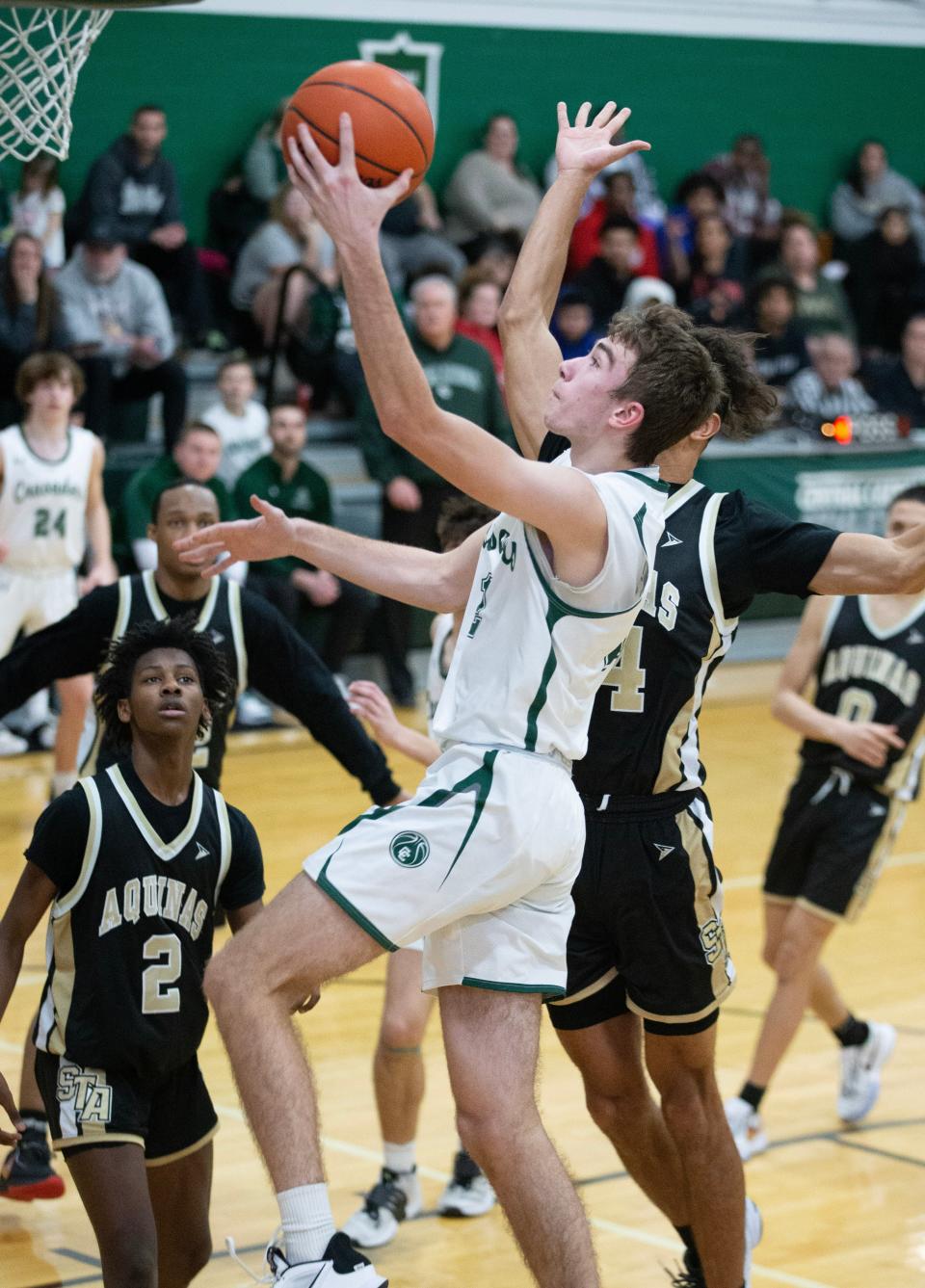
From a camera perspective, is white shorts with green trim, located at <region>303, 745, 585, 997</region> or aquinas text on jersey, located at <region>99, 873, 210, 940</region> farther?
aquinas text on jersey, located at <region>99, 873, 210, 940</region>

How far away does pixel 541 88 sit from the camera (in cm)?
1756

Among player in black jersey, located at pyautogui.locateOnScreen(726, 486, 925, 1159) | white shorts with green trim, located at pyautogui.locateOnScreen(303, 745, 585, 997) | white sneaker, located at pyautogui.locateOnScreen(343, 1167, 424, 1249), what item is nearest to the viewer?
white shorts with green trim, located at pyautogui.locateOnScreen(303, 745, 585, 997)

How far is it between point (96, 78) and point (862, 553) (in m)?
12.0

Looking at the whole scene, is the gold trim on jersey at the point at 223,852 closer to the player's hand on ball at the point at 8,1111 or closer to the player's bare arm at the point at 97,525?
the player's hand on ball at the point at 8,1111

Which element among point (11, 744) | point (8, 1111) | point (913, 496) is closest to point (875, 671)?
point (913, 496)

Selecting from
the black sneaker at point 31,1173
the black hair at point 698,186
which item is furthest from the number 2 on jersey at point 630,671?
the black hair at point 698,186

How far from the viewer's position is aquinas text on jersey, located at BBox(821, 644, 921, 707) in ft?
22.3

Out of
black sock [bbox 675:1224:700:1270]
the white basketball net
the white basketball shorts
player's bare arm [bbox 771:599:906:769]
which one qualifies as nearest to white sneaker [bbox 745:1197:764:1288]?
black sock [bbox 675:1224:700:1270]

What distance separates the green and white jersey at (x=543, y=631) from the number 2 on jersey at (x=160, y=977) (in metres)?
0.86

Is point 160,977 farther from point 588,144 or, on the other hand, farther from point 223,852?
point 588,144

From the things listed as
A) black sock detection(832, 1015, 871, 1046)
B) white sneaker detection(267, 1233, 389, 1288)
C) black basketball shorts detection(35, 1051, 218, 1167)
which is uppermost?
white sneaker detection(267, 1233, 389, 1288)

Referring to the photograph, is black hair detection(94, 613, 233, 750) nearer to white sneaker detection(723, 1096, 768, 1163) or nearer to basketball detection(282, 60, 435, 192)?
basketball detection(282, 60, 435, 192)

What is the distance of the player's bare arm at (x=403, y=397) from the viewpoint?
358 centimetres

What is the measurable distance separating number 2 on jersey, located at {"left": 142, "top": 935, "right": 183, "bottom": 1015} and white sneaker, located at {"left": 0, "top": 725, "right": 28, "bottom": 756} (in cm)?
710
